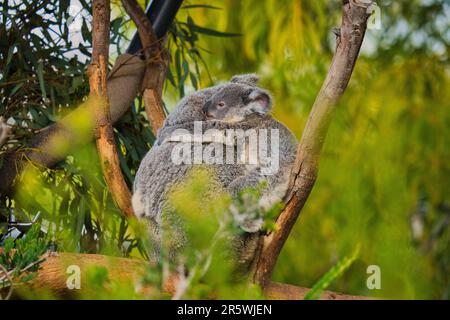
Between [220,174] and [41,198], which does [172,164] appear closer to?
[220,174]

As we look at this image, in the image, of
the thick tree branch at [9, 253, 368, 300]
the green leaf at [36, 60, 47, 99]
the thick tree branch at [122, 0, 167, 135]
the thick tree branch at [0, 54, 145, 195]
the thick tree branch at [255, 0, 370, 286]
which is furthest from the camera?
the thick tree branch at [122, 0, 167, 135]

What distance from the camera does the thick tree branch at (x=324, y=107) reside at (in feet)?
6.31

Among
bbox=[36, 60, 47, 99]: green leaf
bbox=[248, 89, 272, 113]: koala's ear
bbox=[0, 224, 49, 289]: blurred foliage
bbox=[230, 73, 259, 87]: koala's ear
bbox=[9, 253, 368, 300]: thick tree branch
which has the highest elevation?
bbox=[36, 60, 47, 99]: green leaf

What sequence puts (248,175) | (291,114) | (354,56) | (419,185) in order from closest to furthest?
(354,56) < (248,175) < (291,114) < (419,185)

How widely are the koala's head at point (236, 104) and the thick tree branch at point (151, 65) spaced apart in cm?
67

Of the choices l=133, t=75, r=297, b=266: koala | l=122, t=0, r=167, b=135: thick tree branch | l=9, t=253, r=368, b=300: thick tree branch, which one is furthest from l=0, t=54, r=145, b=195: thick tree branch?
l=9, t=253, r=368, b=300: thick tree branch

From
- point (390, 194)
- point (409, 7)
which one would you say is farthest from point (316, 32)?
point (390, 194)

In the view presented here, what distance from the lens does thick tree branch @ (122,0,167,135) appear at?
9.89 feet

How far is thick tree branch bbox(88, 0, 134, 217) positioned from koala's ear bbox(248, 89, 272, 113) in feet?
1.77

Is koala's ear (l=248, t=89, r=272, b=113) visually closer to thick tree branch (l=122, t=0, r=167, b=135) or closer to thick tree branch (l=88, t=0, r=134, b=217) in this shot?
thick tree branch (l=88, t=0, r=134, b=217)

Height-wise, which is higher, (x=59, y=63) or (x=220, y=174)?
(x=59, y=63)

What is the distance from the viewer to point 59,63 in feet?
10.6

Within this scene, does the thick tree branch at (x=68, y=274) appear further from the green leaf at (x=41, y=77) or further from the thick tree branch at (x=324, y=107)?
the green leaf at (x=41, y=77)
